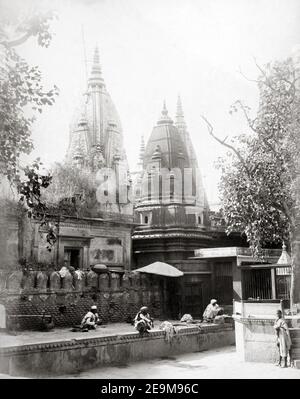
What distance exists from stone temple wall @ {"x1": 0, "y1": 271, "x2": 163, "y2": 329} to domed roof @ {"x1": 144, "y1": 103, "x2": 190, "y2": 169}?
418 inches

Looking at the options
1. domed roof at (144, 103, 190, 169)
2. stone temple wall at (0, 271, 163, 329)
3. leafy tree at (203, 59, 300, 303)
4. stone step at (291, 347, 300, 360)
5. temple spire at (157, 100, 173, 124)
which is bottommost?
stone step at (291, 347, 300, 360)

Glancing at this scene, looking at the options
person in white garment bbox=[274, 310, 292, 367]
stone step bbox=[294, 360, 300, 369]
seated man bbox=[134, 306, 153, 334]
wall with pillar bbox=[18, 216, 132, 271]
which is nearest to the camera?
stone step bbox=[294, 360, 300, 369]

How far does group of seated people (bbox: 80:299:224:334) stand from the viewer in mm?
15219

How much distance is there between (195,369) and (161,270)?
9.50 metres

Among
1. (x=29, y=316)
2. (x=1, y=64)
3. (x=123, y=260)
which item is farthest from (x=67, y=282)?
(x=1, y=64)

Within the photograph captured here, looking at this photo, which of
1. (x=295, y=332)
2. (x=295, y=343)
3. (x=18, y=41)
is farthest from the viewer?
(x=295, y=332)

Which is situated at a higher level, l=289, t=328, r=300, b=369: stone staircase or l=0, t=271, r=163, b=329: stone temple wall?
l=0, t=271, r=163, b=329: stone temple wall

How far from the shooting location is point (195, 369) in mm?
13664

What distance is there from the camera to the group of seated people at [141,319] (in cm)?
1522

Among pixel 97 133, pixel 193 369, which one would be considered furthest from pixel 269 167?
pixel 97 133

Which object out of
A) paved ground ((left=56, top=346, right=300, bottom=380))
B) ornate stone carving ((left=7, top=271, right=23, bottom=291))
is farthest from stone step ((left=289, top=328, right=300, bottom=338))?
ornate stone carving ((left=7, top=271, right=23, bottom=291))

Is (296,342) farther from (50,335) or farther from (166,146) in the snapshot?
(166,146)

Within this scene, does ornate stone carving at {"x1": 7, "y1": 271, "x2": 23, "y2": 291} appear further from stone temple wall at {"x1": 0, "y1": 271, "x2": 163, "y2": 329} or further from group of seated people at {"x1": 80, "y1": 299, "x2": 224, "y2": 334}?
group of seated people at {"x1": 80, "y1": 299, "x2": 224, "y2": 334}
